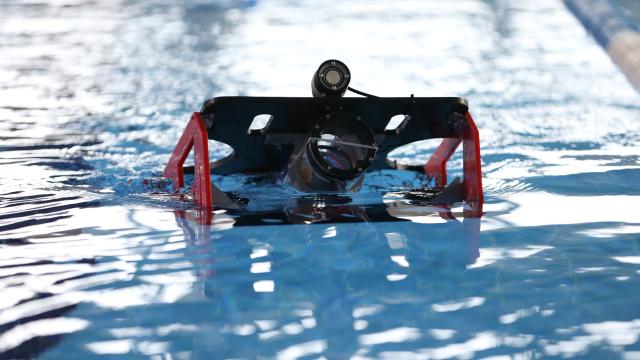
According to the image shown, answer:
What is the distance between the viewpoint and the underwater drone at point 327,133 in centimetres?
280

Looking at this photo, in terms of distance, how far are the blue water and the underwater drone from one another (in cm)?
13

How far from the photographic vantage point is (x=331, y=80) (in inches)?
111

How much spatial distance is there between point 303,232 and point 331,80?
569 mm

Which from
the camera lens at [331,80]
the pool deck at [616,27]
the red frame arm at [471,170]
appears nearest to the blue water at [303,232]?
the red frame arm at [471,170]

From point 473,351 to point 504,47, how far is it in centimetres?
547

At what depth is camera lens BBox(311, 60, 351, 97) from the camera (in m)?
2.81

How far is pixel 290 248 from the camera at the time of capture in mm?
2387

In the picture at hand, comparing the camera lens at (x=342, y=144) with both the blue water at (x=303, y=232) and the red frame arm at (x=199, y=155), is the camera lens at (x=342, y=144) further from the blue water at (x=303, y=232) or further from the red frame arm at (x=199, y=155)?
the red frame arm at (x=199, y=155)

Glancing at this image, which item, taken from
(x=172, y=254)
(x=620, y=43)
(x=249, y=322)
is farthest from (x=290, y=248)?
(x=620, y=43)

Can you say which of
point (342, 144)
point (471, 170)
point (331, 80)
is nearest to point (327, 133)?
point (342, 144)

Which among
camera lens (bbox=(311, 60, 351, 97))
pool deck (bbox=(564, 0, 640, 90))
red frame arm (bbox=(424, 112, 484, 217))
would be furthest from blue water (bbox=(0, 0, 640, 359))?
camera lens (bbox=(311, 60, 351, 97))

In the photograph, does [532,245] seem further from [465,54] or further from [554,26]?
[554,26]

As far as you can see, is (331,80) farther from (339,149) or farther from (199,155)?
(199,155)

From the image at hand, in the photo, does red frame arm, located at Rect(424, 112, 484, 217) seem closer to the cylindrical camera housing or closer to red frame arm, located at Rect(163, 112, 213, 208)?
the cylindrical camera housing
